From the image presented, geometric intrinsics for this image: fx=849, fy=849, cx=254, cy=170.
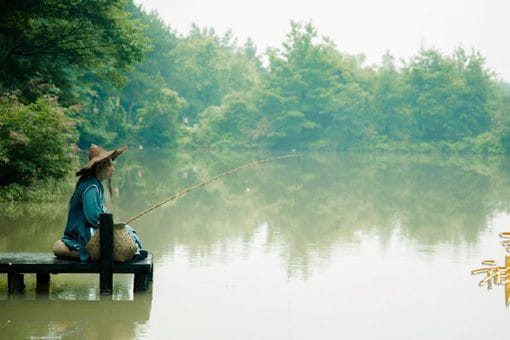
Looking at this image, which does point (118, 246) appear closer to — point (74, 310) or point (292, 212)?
point (74, 310)

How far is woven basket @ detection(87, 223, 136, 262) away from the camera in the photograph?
793 cm

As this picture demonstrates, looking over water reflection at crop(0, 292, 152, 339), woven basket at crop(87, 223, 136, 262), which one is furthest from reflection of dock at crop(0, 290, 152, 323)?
woven basket at crop(87, 223, 136, 262)

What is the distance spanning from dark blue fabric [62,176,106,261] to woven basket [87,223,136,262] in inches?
3.7

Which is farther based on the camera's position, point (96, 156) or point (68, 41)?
point (68, 41)

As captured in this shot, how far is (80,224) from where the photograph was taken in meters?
8.16

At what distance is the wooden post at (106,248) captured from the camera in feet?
25.5

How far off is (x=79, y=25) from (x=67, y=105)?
323 cm

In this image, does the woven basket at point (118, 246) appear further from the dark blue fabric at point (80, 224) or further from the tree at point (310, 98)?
the tree at point (310, 98)

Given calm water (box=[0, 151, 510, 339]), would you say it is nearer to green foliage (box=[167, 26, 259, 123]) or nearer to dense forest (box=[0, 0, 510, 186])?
dense forest (box=[0, 0, 510, 186])

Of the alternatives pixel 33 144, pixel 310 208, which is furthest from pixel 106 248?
pixel 310 208

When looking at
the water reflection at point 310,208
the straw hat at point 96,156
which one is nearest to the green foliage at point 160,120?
the water reflection at point 310,208

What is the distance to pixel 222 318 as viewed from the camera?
772cm

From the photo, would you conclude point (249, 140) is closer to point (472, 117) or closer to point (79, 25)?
point (472, 117)

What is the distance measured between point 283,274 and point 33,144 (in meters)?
8.06
